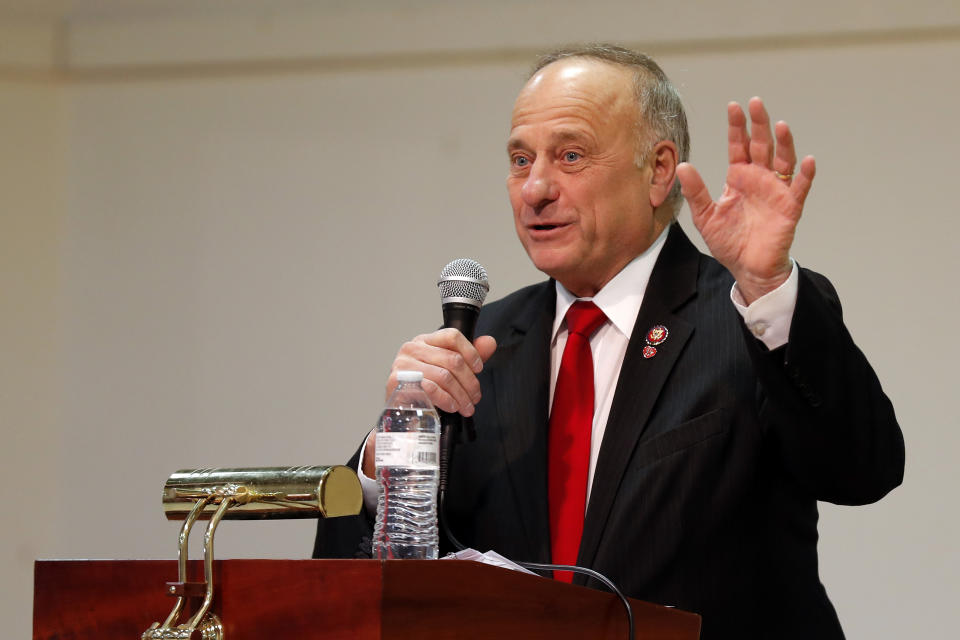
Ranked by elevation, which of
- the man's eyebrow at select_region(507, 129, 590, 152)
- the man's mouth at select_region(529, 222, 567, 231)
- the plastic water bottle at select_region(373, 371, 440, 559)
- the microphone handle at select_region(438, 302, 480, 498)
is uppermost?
the man's eyebrow at select_region(507, 129, 590, 152)

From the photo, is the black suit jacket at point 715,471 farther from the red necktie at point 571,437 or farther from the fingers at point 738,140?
the fingers at point 738,140

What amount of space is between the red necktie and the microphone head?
12.8 inches

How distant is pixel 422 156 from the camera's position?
3947 mm

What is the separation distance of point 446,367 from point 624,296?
62cm

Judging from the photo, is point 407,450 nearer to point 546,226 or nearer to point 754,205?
point 754,205

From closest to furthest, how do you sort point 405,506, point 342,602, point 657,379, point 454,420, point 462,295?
1. point 342,602
2. point 405,506
3. point 454,420
4. point 462,295
5. point 657,379

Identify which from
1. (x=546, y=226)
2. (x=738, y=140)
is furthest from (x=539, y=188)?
(x=738, y=140)

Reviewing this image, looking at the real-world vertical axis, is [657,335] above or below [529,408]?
above

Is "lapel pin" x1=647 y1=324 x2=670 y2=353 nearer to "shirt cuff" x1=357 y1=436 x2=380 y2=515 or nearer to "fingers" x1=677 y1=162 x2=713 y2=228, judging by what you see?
"fingers" x1=677 y1=162 x2=713 y2=228

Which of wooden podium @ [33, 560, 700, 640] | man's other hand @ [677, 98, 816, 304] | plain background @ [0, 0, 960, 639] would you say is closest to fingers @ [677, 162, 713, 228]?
man's other hand @ [677, 98, 816, 304]

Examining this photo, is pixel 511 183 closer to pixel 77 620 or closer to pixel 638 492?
pixel 638 492

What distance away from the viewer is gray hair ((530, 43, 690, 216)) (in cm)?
237

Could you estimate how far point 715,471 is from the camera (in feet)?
6.32

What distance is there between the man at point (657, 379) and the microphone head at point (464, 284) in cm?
8
